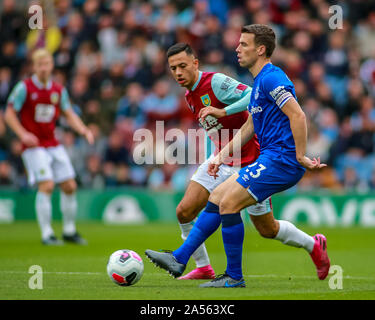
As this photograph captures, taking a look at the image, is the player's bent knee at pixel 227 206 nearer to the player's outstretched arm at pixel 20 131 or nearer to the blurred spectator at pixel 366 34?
the player's outstretched arm at pixel 20 131

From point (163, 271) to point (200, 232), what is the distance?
1452 millimetres

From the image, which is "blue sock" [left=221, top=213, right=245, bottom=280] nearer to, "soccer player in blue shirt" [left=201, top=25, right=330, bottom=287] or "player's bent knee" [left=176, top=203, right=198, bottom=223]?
"soccer player in blue shirt" [left=201, top=25, right=330, bottom=287]

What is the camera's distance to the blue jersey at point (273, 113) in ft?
21.3

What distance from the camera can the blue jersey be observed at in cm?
649

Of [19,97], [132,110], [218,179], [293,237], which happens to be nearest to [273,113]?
[218,179]

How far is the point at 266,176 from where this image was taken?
21.4ft

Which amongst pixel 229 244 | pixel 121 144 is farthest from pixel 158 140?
pixel 229 244

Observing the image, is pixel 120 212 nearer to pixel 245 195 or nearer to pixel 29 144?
pixel 29 144

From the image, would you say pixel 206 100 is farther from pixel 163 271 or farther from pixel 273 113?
pixel 163 271

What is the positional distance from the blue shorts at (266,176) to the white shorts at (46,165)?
226 inches

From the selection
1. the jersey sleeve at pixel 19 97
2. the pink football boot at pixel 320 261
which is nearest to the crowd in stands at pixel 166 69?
the jersey sleeve at pixel 19 97

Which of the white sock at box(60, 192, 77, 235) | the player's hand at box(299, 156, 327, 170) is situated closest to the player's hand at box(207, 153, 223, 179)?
the player's hand at box(299, 156, 327, 170)

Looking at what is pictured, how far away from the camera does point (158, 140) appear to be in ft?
55.7
